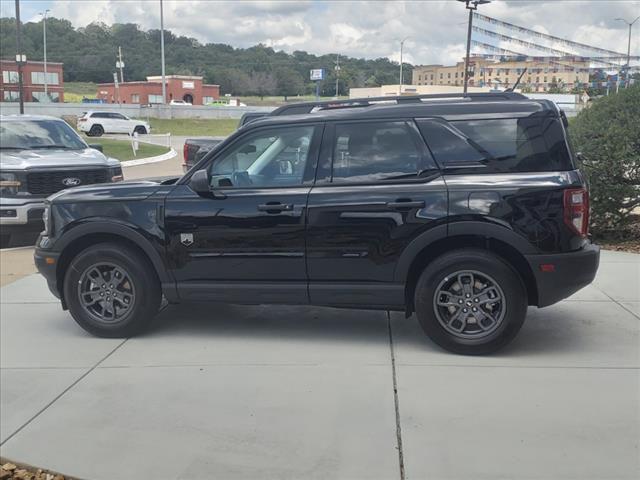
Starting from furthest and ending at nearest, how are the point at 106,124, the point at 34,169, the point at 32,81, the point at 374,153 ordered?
the point at 32,81
the point at 106,124
the point at 34,169
the point at 374,153

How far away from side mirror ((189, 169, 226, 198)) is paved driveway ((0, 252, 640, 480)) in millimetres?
1224

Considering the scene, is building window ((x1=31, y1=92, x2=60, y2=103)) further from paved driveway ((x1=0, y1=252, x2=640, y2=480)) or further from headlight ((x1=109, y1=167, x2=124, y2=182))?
paved driveway ((x1=0, y1=252, x2=640, y2=480))

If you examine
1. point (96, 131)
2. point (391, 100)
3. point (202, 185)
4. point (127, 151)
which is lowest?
point (127, 151)

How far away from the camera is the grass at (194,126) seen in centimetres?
4838

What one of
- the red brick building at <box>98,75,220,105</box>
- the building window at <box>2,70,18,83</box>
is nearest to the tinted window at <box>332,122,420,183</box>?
the red brick building at <box>98,75,220,105</box>

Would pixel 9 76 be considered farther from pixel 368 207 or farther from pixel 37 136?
pixel 368 207

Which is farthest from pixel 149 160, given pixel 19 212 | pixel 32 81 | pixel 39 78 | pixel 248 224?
pixel 39 78

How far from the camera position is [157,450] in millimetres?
3682

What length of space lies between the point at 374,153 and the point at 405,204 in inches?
19.4

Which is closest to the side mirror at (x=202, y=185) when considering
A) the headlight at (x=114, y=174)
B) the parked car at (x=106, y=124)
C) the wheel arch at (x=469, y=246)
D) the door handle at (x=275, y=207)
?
the door handle at (x=275, y=207)

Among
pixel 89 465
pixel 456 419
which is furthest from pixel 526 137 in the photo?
pixel 89 465

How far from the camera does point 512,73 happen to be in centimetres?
7281

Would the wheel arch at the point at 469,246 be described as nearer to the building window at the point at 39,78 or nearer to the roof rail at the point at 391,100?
the roof rail at the point at 391,100

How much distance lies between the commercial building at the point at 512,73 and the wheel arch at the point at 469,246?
188 ft
